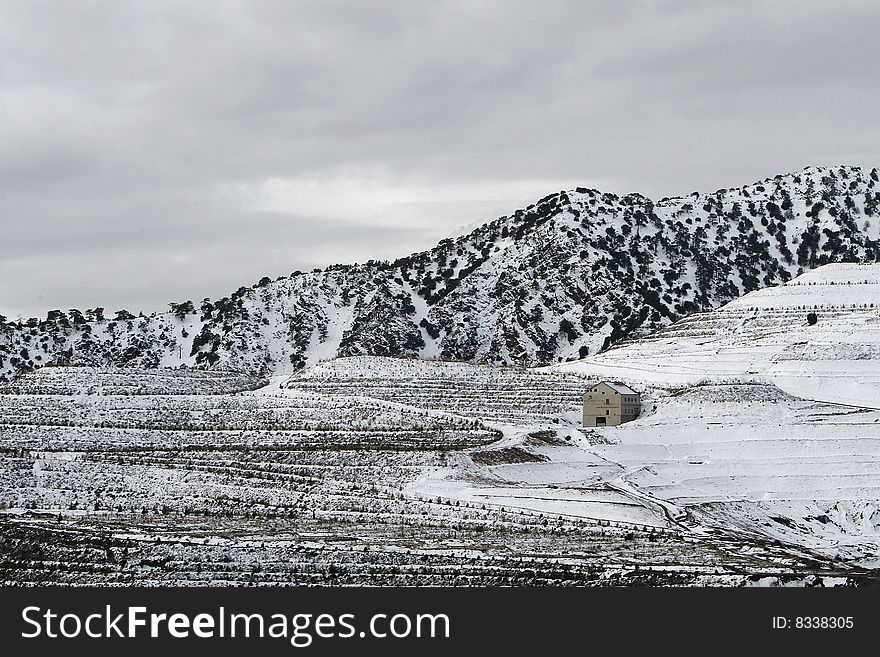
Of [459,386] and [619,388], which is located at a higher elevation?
[619,388]

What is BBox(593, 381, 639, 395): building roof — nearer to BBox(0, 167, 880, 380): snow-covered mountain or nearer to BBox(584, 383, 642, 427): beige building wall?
BBox(584, 383, 642, 427): beige building wall

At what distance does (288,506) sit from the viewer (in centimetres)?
7812

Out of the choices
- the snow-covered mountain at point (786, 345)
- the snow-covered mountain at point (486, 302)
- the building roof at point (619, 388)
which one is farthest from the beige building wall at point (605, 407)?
the snow-covered mountain at point (486, 302)

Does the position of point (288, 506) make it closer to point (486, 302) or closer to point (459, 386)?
point (459, 386)

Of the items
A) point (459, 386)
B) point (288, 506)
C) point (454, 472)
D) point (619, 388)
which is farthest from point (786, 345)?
point (288, 506)

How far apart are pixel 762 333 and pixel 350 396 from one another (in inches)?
1707

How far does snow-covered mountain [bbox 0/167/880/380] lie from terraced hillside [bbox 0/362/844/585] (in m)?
53.1

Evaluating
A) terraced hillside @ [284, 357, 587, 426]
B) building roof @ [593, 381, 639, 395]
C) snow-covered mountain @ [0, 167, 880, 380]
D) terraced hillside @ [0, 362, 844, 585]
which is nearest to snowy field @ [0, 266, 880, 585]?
terraced hillside @ [0, 362, 844, 585]

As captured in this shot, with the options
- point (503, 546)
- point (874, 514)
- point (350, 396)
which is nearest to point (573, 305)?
point (350, 396)

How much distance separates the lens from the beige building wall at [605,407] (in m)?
103

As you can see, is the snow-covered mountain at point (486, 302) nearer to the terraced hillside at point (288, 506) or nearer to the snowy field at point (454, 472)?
the snowy field at point (454, 472)

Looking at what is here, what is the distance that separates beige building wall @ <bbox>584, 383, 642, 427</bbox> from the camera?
102875 mm

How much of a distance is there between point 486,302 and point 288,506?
103037mm

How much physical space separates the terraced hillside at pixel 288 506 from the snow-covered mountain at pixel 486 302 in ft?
174
